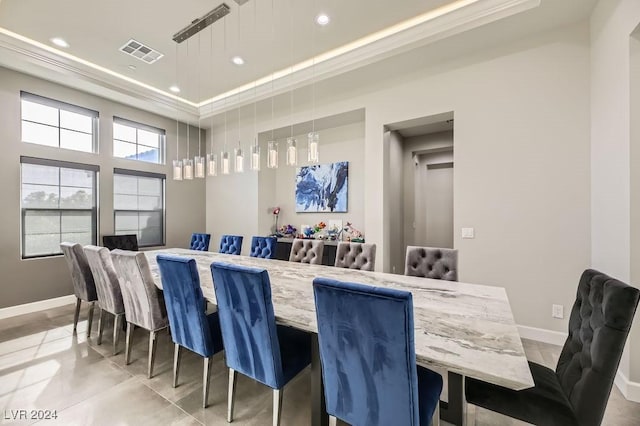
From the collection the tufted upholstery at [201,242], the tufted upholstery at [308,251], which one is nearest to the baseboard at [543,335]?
the tufted upholstery at [308,251]

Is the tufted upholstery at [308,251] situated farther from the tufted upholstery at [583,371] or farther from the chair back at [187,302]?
the tufted upholstery at [583,371]

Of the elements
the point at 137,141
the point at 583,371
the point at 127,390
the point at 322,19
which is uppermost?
the point at 322,19

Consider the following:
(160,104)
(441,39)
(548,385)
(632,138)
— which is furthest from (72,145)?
(632,138)

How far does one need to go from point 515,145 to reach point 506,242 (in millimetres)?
1061

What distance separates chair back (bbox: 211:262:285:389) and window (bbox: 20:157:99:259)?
A: 4.10 m

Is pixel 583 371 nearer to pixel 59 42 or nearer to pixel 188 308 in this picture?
pixel 188 308

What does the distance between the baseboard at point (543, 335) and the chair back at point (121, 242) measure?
569 centimetres

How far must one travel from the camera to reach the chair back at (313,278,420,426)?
1.01m

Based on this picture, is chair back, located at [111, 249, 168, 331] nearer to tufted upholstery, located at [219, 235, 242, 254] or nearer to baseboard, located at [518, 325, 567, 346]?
tufted upholstery, located at [219, 235, 242, 254]

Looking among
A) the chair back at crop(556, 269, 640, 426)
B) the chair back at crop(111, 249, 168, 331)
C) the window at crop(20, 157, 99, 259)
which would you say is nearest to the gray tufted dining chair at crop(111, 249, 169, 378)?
the chair back at crop(111, 249, 168, 331)

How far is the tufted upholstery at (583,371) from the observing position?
106cm

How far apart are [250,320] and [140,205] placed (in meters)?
4.71

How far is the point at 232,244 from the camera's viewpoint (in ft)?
13.3

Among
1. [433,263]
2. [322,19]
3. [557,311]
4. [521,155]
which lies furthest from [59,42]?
[557,311]
